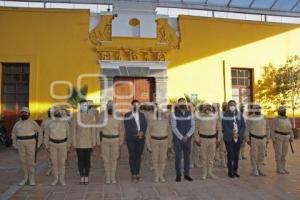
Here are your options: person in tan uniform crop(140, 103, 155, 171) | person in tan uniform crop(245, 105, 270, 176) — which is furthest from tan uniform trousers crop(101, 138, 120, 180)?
person in tan uniform crop(245, 105, 270, 176)

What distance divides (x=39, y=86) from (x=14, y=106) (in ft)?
4.20

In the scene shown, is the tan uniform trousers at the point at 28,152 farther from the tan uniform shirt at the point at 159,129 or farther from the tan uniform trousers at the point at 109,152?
the tan uniform shirt at the point at 159,129

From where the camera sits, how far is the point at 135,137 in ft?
26.9

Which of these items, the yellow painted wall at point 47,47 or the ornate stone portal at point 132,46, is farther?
the ornate stone portal at point 132,46

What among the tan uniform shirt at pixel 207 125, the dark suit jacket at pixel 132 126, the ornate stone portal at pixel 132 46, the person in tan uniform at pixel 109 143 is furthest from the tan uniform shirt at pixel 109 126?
the ornate stone portal at pixel 132 46

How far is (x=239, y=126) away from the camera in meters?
8.56

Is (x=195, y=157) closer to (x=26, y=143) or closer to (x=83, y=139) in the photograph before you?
(x=83, y=139)

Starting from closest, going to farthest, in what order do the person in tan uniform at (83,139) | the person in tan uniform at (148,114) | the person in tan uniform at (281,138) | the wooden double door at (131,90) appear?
the person in tan uniform at (83,139) < the person in tan uniform at (281,138) < the person in tan uniform at (148,114) < the wooden double door at (131,90)

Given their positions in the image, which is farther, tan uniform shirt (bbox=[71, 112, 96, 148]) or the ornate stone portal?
the ornate stone portal

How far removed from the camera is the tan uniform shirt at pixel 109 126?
8078 mm

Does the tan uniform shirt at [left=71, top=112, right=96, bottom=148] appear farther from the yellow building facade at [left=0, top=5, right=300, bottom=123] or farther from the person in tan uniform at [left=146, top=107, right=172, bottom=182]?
the yellow building facade at [left=0, top=5, right=300, bottom=123]

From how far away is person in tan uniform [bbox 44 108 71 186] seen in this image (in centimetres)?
788

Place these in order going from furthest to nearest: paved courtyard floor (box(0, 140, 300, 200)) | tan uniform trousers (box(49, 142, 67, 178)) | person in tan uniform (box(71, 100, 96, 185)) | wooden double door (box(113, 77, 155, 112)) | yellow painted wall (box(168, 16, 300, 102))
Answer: yellow painted wall (box(168, 16, 300, 102)), wooden double door (box(113, 77, 155, 112)), person in tan uniform (box(71, 100, 96, 185)), tan uniform trousers (box(49, 142, 67, 178)), paved courtyard floor (box(0, 140, 300, 200))

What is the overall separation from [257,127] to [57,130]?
13.4ft
